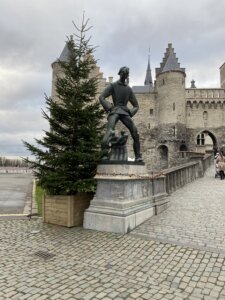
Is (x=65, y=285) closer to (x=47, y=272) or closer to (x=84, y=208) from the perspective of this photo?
(x=47, y=272)

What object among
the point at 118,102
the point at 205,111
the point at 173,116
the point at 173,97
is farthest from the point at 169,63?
the point at 118,102

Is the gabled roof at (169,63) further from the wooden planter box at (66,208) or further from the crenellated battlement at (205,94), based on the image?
the wooden planter box at (66,208)

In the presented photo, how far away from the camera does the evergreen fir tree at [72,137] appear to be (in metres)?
6.80

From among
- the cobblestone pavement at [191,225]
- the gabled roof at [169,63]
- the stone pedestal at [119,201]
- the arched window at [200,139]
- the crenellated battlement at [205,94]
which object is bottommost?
the cobblestone pavement at [191,225]

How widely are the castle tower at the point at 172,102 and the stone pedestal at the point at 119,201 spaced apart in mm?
34426

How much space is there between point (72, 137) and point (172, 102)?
117 feet

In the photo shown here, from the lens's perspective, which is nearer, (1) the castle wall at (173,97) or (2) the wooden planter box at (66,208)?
(2) the wooden planter box at (66,208)

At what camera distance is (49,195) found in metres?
7.08

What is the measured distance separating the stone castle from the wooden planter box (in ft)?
110

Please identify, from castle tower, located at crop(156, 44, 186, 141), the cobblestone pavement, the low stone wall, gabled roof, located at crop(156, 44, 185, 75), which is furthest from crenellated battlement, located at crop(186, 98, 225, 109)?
the cobblestone pavement

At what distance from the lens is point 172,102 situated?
40.9 meters

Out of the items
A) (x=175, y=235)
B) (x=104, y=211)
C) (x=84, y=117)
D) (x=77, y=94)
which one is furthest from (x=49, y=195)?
(x=175, y=235)

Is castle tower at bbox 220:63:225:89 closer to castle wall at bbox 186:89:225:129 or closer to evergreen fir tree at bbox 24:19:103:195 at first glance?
castle wall at bbox 186:89:225:129

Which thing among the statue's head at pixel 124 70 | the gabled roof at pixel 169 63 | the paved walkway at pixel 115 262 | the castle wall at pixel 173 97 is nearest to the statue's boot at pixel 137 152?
the paved walkway at pixel 115 262
